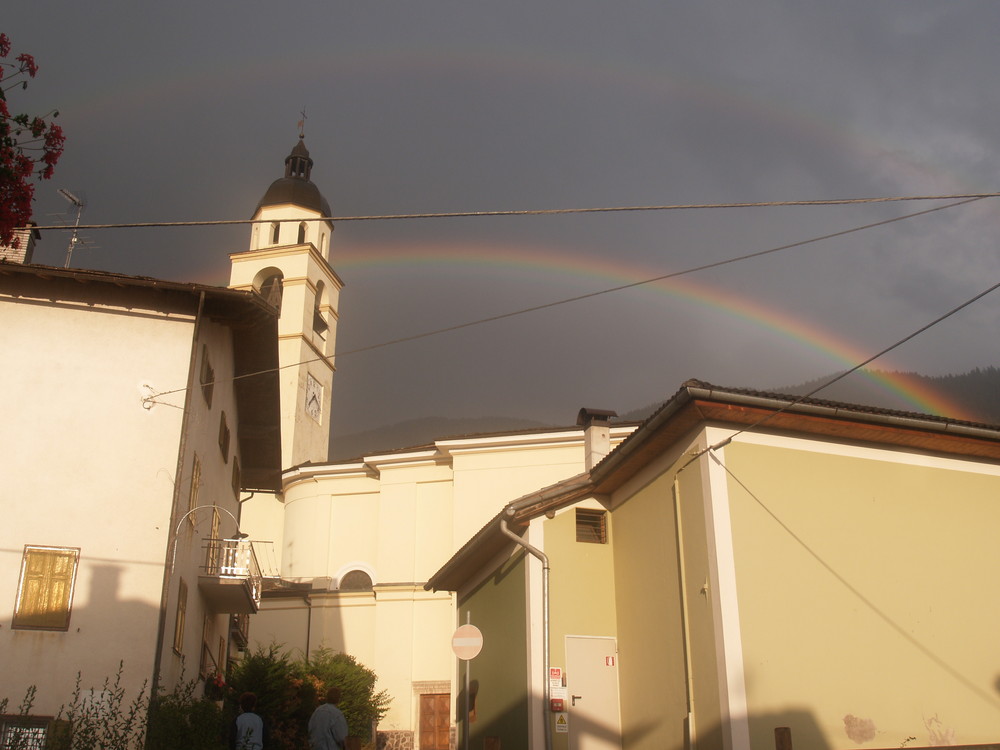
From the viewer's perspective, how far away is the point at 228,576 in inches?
765

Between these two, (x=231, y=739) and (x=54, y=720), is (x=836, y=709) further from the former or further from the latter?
(x=54, y=720)

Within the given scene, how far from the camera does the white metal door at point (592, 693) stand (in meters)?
16.0

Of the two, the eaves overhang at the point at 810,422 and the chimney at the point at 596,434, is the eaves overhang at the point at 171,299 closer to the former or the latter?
the chimney at the point at 596,434

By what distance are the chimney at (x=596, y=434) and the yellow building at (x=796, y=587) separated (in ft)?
9.51

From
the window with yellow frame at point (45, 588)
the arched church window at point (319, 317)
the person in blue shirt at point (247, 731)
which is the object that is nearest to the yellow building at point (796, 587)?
the person in blue shirt at point (247, 731)

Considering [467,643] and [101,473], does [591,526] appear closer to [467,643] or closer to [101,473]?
[467,643]

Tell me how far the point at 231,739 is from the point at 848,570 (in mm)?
8512

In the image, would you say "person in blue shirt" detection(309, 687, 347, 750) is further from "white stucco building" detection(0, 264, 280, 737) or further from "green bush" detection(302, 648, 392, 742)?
"green bush" detection(302, 648, 392, 742)

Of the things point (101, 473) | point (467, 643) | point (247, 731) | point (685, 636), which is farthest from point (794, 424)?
point (101, 473)

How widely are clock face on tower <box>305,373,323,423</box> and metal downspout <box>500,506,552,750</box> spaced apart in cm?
3036

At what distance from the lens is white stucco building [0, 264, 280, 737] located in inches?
598

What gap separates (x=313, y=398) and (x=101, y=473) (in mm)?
31159

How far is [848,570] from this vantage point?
13711 mm

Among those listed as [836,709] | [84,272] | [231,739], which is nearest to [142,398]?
[84,272]
